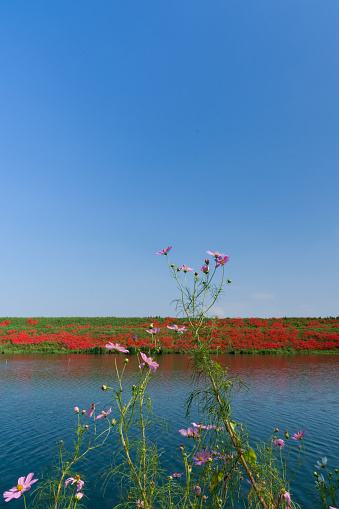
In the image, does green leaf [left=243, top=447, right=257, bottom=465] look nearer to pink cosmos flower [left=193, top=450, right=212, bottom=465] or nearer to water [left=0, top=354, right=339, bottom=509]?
pink cosmos flower [left=193, top=450, right=212, bottom=465]

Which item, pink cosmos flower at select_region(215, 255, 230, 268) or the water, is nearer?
pink cosmos flower at select_region(215, 255, 230, 268)

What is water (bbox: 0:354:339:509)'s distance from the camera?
679cm

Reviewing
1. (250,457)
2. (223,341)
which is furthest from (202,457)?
(223,341)

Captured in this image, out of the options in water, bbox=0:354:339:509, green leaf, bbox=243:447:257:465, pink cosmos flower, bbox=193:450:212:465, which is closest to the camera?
green leaf, bbox=243:447:257:465

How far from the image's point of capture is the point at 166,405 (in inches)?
420

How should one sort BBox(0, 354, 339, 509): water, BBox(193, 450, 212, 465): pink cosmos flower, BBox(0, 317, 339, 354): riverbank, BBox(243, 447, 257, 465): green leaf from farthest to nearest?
BBox(0, 317, 339, 354): riverbank, BBox(0, 354, 339, 509): water, BBox(193, 450, 212, 465): pink cosmos flower, BBox(243, 447, 257, 465): green leaf

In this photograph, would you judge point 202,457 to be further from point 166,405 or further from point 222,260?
point 166,405

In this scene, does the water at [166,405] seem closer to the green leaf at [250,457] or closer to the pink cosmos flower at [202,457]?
the pink cosmos flower at [202,457]

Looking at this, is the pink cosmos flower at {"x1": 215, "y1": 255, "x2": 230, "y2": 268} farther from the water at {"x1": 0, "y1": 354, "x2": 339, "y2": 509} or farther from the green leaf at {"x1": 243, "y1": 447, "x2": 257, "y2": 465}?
the water at {"x1": 0, "y1": 354, "x2": 339, "y2": 509}

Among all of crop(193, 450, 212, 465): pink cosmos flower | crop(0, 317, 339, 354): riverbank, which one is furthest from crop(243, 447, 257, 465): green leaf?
crop(0, 317, 339, 354): riverbank

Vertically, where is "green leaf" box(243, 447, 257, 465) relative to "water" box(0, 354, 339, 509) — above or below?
above

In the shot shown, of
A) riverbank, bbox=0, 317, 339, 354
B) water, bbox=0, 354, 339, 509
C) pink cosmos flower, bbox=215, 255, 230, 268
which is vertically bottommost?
water, bbox=0, 354, 339, 509

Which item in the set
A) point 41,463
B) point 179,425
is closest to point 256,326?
point 179,425

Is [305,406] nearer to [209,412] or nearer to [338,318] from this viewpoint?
[209,412]
